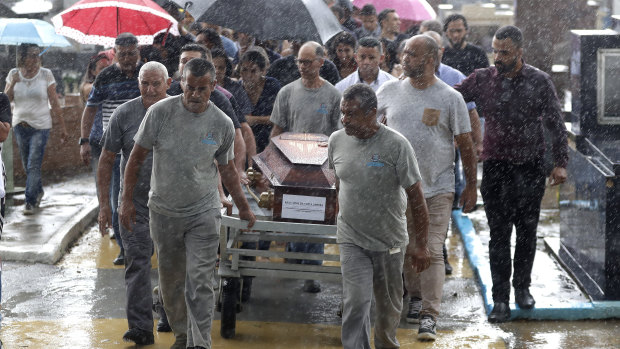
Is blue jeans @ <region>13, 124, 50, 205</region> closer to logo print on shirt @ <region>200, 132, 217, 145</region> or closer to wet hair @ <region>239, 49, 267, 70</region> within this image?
wet hair @ <region>239, 49, 267, 70</region>

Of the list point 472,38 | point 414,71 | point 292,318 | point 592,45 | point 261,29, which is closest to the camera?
point 414,71

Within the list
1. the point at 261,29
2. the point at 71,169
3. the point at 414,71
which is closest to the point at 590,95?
the point at 414,71

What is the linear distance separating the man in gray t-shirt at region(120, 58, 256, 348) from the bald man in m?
2.16

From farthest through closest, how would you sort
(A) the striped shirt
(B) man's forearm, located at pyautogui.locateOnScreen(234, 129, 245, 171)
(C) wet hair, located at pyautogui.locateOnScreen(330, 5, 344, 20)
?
(C) wet hair, located at pyautogui.locateOnScreen(330, 5, 344, 20)
(A) the striped shirt
(B) man's forearm, located at pyautogui.locateOnScreen(234, 129, 245, 171)

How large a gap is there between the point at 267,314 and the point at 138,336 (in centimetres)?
125

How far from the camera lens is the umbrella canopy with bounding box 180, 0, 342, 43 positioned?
9461 mm

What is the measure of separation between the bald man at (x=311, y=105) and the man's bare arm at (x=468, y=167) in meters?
1.51

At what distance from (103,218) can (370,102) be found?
2040mm

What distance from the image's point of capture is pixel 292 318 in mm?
7844

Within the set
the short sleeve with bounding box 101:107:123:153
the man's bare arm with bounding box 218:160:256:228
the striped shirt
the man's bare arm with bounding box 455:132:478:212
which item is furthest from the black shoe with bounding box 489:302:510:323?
the striped shirt

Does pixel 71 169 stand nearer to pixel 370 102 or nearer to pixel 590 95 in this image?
pixel 590 95

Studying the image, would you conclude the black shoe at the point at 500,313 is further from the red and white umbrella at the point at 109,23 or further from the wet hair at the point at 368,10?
the wet hair at the point at 368,10

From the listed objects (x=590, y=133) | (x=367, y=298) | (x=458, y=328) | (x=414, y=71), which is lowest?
(x=458, y=328)

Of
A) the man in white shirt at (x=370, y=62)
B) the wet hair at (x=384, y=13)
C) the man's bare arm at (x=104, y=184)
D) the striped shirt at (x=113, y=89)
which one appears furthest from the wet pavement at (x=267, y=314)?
the wet hair at (x=384, y=13)
